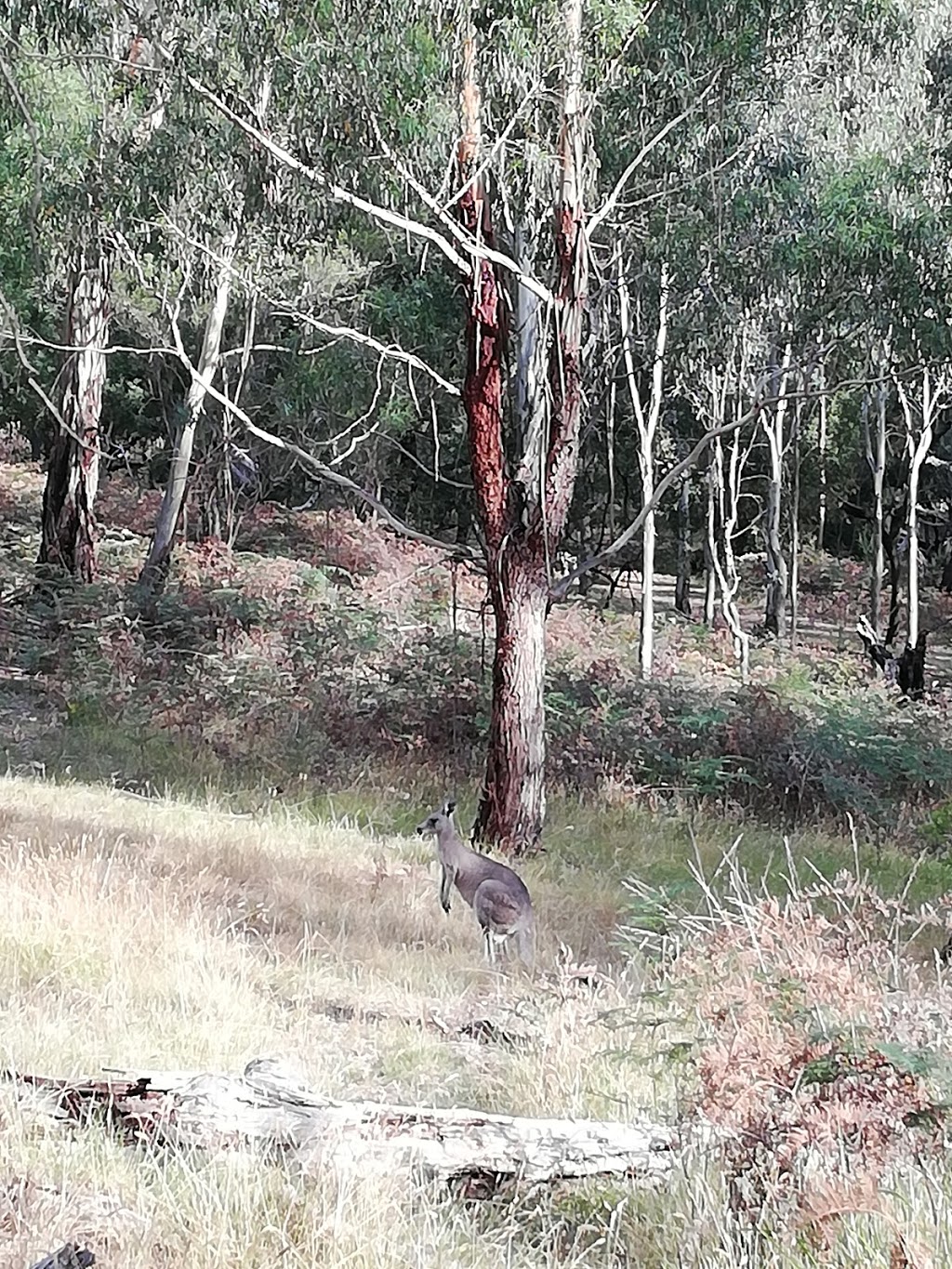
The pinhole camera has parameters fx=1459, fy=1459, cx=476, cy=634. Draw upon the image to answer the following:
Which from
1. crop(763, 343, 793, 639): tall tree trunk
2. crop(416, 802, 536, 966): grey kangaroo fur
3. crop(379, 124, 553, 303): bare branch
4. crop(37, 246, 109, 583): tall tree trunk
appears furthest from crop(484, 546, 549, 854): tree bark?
crop(763, 343, 793, 639): tall tree trunk

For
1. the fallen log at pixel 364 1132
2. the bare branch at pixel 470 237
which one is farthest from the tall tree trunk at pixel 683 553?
the fallen log at pixel 364 1132

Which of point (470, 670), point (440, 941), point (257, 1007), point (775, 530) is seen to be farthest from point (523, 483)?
point (775, 530)

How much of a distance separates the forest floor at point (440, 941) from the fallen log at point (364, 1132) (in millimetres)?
80

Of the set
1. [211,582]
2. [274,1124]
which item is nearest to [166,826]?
[274,1124]

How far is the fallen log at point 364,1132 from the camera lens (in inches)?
139

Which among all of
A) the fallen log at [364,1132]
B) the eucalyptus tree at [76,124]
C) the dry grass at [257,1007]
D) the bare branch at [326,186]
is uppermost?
the eucalyptus tree at [76,124]

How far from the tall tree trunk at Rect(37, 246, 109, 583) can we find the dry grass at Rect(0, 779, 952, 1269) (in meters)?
10.6

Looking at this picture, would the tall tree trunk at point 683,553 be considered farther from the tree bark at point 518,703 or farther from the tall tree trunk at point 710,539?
the tree bark at point 518,703

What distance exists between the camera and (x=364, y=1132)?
3572mm

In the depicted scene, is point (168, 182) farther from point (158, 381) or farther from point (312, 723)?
point (158, 381)

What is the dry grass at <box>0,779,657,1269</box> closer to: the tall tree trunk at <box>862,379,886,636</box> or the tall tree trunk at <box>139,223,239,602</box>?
the tall tree trunk at <box>139,223,239,602</box>

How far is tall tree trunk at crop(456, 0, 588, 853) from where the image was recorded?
375 inches

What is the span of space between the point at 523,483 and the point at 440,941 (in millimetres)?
3607

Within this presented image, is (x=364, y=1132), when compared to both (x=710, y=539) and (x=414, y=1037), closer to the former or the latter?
(x=414, y=1037)
